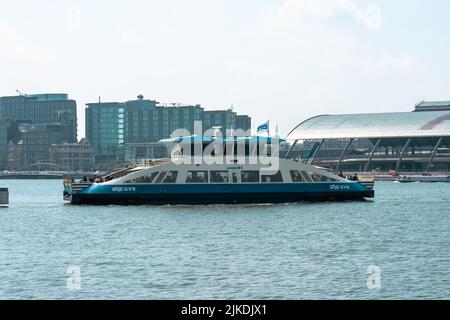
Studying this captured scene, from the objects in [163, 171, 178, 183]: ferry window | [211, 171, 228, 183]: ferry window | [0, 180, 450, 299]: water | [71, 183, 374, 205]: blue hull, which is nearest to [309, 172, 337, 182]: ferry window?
[71, 183, 374, 205]: blue hull

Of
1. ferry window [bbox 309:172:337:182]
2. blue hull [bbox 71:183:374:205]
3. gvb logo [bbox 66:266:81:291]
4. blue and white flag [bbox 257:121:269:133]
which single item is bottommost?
gvb logo [bbox 66:266:81:291]

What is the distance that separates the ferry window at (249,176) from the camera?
77000 mm

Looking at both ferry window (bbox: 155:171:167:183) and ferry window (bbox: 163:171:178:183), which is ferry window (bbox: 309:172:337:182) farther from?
ferry window (bbox: 155:171:167:183)

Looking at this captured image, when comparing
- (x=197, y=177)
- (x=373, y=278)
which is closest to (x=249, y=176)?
(x=197, y=177)

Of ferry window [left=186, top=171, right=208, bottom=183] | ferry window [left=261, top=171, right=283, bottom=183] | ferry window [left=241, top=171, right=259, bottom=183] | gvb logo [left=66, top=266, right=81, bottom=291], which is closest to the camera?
gvb logo [left=66, top=266, right=81, bottom=291]

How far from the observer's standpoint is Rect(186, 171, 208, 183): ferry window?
250ft

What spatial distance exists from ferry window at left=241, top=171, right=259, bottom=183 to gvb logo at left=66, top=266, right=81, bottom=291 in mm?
37947

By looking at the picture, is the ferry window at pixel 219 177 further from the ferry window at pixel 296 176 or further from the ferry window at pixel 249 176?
the ferry window at pixel 296 176

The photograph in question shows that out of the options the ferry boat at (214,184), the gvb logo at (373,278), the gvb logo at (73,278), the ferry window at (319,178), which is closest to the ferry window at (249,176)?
the ferry boat at (214,184)

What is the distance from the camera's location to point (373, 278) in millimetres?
35406

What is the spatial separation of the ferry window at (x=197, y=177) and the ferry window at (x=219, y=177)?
A: 59cm
